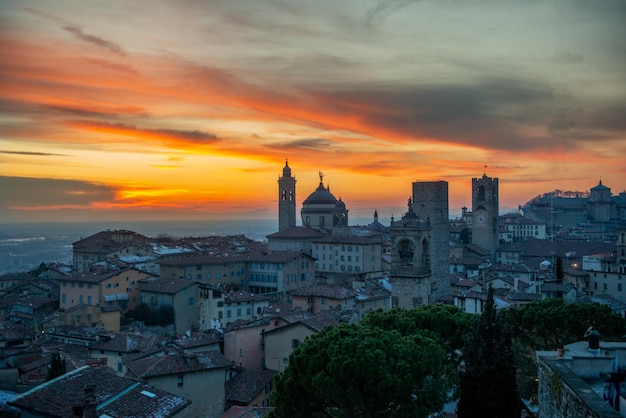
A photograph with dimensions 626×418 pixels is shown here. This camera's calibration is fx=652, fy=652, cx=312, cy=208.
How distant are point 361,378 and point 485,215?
7490 centimetres

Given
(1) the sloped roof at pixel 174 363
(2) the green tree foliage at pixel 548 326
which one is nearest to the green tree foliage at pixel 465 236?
(2) the green tree foliage at pixel 548 326

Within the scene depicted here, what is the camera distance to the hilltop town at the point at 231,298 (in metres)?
21.9

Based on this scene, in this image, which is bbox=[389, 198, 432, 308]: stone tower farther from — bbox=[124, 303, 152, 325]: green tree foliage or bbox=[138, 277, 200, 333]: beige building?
bbox=[124, 303, 152, 325]: green tree foliage

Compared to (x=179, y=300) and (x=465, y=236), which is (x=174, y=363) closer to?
(x=179, y=300)

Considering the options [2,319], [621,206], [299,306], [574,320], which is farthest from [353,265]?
[621,206]

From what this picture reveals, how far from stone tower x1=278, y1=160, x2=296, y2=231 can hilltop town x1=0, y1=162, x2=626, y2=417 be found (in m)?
11.4

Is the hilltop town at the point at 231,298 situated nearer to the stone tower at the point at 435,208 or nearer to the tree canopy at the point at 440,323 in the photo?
the stone tower at the point at 435,208

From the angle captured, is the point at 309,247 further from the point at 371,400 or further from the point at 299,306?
the point at 371,400

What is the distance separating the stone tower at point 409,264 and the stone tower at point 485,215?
5711 centimetres

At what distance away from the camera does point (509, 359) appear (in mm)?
16094

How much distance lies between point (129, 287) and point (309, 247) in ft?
93.8

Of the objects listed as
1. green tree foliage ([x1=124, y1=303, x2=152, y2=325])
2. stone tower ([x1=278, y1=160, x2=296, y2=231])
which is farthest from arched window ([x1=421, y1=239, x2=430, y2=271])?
stone tower ([x1=278, y1=160, x2=296, y2=231])

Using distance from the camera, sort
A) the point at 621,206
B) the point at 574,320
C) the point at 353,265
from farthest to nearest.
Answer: the point at 621,206
the point at 353,265
the point at 574,320

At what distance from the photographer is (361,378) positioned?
14031 millimetres
